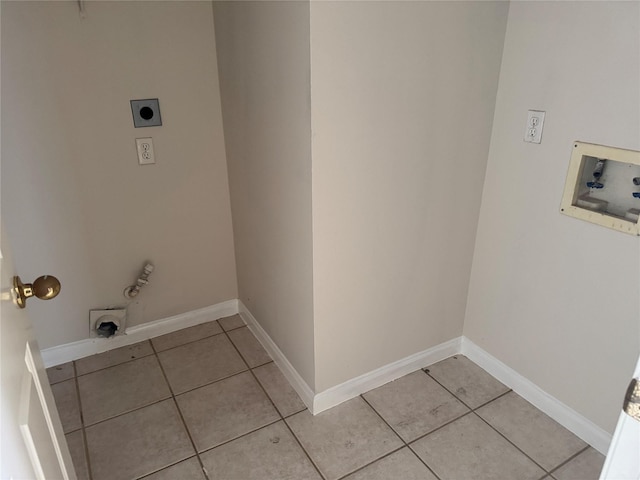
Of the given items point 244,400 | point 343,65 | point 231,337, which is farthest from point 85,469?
point 343,65

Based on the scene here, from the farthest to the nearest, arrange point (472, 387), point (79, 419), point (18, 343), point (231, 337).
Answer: point (231, 337), point (472, 387), point (79, 419), point (18, 343)

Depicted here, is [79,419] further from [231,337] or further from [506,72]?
[506,72]

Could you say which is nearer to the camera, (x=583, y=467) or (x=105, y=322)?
(x=583, y=467)

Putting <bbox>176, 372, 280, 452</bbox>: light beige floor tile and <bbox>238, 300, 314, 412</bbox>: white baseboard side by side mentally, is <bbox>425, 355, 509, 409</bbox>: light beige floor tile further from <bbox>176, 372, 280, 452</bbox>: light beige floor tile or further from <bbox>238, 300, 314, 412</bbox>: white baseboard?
<bbox>176, 372, 280, 452</bbox>: light beige floor tile

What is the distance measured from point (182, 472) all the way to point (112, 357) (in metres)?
0.85

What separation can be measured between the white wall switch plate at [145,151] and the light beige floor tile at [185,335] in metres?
0.93

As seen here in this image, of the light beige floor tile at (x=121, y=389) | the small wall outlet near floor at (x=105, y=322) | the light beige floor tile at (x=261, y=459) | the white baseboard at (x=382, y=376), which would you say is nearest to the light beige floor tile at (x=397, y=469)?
the light beige floor tile at (x=261, y=459)

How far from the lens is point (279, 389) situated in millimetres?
2080

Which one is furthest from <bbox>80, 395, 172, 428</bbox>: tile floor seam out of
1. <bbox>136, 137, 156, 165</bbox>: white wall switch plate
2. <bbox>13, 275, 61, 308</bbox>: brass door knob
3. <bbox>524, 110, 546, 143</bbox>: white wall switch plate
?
<bbox>524, 110, 546, 143</bbox>: white wall switch plate

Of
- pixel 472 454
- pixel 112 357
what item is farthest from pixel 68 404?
pixel 472 454

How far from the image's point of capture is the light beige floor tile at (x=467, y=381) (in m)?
2.04

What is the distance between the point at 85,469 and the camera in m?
1.69

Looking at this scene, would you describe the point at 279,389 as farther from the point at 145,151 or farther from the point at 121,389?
the point at 145,151

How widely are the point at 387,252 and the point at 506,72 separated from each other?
84cm
